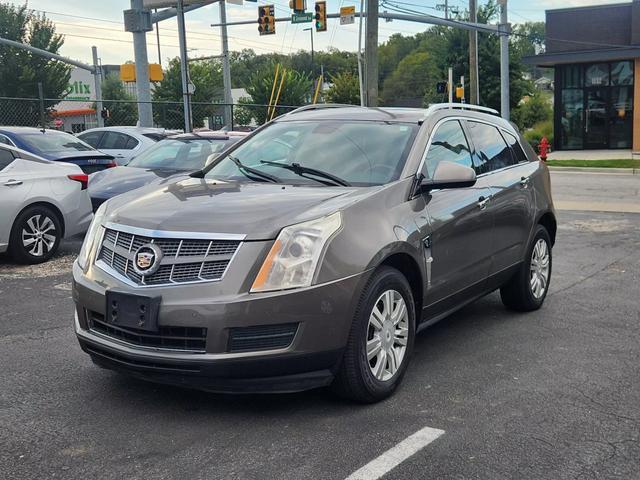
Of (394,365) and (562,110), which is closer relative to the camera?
(394,365)

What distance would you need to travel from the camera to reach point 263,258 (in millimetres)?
3898

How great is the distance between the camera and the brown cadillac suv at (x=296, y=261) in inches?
152

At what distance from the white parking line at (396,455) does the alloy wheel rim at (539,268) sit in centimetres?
295

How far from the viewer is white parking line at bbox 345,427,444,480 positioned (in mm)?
3432

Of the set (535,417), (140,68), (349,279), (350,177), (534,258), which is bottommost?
(535,417)

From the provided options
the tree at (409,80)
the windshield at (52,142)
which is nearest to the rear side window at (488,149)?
the windshield at (52,142)

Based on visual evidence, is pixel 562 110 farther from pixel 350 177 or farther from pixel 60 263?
pixel 350 177

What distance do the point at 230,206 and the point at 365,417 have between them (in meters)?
1.39

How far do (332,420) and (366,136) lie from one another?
209cm

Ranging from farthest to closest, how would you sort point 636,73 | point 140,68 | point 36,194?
point 636,73
point 140,68
point 36,194

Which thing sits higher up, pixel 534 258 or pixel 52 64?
pixel 52 64

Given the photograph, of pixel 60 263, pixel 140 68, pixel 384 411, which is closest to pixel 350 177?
pixel 384 411

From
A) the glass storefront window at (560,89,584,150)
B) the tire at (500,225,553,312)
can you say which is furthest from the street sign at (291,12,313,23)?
the tire at (500,225,553,312)

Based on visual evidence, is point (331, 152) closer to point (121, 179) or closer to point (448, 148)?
point (448, 148)
